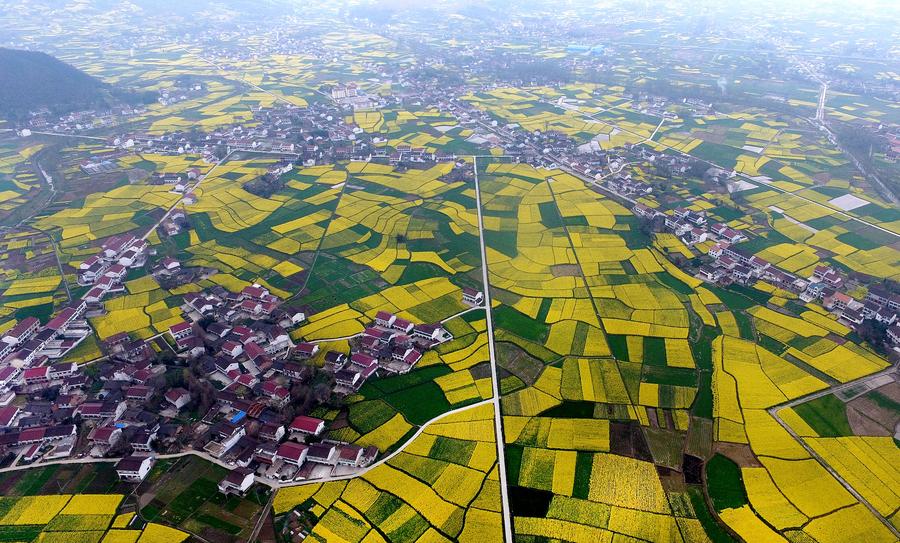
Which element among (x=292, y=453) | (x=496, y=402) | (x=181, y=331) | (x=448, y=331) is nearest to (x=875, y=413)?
(x=496, y=402)

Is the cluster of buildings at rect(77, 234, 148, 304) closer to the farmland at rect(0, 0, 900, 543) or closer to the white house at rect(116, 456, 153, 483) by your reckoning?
the farmland at rect(0, 0, 900, 543)

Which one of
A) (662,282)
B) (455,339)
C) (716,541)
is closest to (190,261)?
(455,339)

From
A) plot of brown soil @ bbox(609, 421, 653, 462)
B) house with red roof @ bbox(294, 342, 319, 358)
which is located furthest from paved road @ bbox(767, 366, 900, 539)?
house with red roof @ bbox(294, 342, 319, 358)

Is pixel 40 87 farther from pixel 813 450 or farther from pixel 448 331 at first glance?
pixel 813 450

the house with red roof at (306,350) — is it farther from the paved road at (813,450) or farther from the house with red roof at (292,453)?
the paved road at (813,450)

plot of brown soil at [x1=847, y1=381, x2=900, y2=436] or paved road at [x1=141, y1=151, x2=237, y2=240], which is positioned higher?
plot of brown soil at [x1=847, y1=381, x2=900, y2=436]

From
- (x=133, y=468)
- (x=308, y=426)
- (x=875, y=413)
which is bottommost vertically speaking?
(x=133, y=468)

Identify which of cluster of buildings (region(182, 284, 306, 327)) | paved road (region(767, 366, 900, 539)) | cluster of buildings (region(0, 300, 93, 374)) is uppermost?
paved road (region(767, 366, 900, 539))

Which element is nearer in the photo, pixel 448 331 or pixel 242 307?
pixel 448 331
